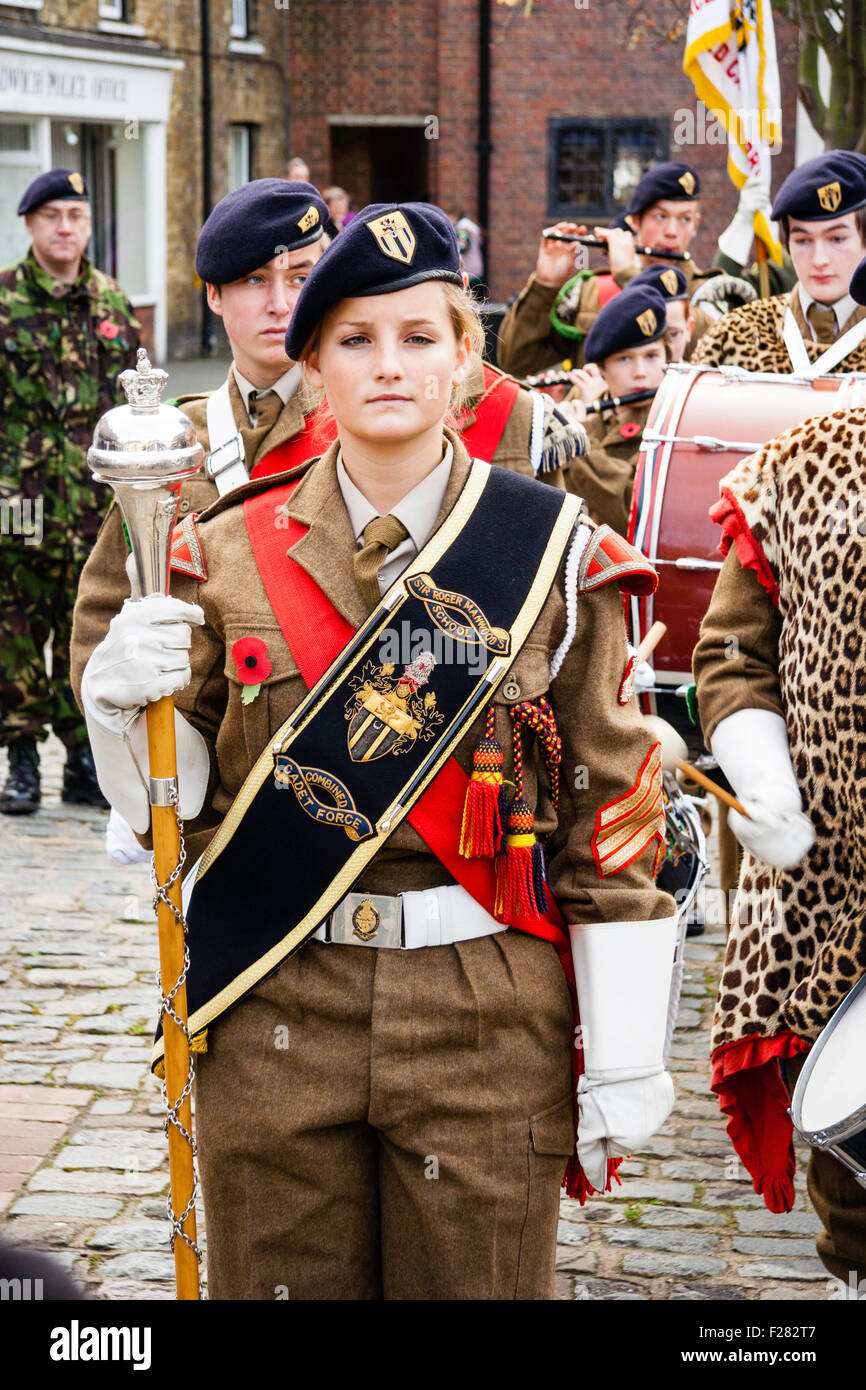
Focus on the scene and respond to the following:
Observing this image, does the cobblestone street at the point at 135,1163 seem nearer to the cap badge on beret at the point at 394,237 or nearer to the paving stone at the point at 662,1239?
the paving stone at the point at 662,1239

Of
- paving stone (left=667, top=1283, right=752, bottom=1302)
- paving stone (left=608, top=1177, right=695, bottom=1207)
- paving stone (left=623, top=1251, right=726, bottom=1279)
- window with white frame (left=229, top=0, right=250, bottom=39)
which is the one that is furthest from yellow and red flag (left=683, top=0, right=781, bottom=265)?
window with white frame (left=229, top=0, right=250, bottom=39)

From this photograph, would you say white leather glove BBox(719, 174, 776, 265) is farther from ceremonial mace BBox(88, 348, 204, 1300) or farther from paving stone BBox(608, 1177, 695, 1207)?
ceremonial mace BBox(88, 348, 204, 1300)

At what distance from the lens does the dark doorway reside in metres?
26.8

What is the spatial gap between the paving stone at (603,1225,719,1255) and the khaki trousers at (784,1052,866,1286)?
0.90 metres

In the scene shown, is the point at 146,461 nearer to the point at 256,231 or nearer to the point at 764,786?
the point at 764,786

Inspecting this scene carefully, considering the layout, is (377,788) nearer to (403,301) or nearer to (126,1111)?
(403,301)

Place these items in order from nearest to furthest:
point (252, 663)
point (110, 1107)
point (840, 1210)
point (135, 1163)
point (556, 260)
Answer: point (252, 663) < point (840, 1210) < point (135, 1163) < point (110, 1107) < point (556, 260)

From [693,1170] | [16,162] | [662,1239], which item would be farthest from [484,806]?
[16,162]

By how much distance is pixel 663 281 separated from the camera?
675cm

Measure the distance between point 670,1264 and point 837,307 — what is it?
3.01 m

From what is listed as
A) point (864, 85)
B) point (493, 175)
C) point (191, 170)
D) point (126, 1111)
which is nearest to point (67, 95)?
point (191, 170)

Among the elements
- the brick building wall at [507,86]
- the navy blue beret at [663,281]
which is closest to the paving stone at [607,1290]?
the navy blue beret at [663,281]

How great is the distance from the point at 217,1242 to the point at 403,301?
50.4 inches

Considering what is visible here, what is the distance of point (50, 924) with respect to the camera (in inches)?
237
